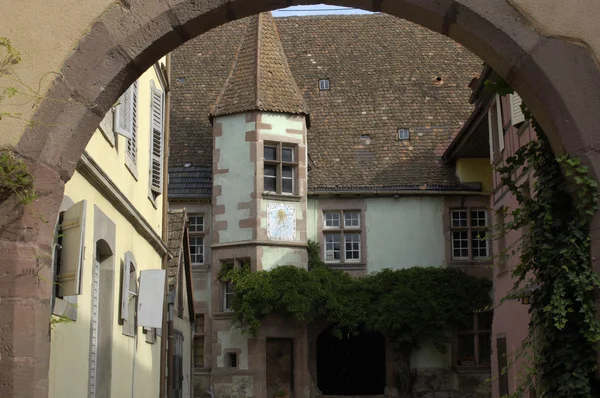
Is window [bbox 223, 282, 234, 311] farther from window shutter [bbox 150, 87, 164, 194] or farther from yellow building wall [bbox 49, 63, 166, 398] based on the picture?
window shutter [bbox 150, 87, 164, 194]

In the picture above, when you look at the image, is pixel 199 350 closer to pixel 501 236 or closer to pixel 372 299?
pixel 372 299

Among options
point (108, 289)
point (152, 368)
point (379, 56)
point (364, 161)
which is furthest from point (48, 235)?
point (379, 56)

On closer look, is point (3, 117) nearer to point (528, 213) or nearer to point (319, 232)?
point (528, 213)

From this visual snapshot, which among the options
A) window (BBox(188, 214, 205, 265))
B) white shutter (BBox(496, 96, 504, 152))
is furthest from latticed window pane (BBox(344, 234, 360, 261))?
white shutter (BBox(496, 96, 504, 152))

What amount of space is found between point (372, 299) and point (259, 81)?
5.96m

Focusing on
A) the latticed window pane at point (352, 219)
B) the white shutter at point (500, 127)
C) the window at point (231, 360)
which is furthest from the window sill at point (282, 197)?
the white shutter at point (500, 127)

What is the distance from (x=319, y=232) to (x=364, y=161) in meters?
2.31

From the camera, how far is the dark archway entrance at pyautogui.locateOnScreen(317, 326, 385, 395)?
28.5m

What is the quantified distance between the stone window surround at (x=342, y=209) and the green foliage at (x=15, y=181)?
19888 millimetres

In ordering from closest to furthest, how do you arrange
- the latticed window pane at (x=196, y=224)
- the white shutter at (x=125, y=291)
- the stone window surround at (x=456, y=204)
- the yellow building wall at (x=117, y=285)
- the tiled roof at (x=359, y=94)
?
the yellow building wall at (x=117, y=285) < the white shutter at (x=125, y=291) < the stone window surround at (x=456, y=204) < the latticed window pane at (x=196, y=224) < the tiled roof at (x=359, y=94)

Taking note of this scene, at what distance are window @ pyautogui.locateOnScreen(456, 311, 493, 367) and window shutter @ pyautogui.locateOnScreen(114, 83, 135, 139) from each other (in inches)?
584

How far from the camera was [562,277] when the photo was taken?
633 cm

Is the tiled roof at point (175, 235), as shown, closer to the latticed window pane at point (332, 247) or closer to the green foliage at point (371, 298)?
the green foliage at point (371, 298)

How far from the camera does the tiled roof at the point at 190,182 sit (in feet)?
85.8
